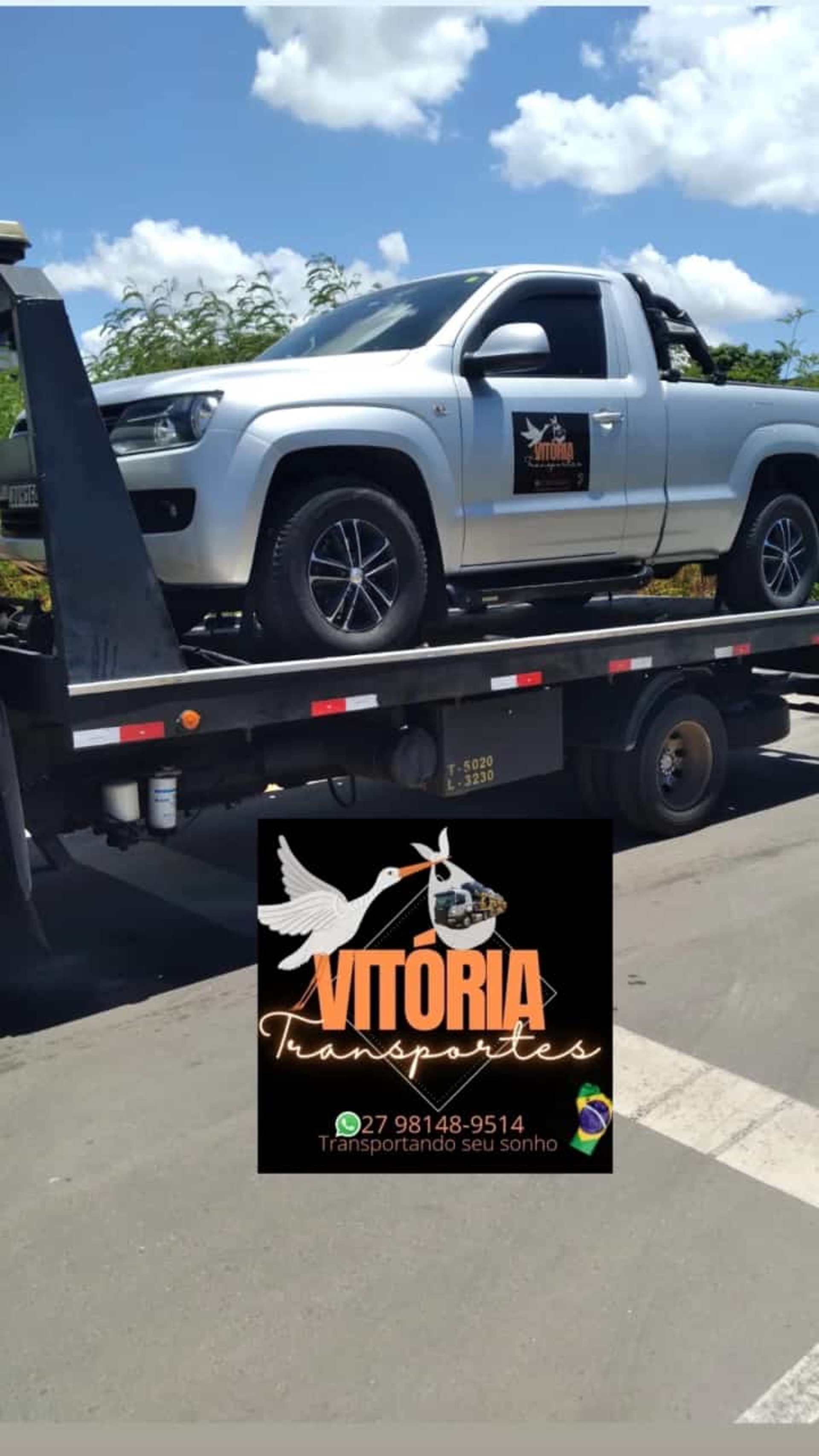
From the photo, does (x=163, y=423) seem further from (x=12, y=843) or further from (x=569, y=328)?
(x=569, y=328)

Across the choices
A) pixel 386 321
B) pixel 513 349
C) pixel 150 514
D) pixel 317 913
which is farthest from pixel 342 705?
pixel 386 321

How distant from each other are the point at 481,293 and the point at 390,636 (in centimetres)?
168

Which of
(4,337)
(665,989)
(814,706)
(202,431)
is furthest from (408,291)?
(814,706)

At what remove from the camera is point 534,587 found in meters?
6.08

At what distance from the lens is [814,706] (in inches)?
331

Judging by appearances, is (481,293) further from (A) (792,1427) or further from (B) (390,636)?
(A) (792,1427)

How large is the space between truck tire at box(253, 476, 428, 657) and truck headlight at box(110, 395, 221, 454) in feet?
1.48

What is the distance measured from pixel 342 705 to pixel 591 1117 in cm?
199

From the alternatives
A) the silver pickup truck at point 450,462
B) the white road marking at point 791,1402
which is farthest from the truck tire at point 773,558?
the white road marking at point 791,1402

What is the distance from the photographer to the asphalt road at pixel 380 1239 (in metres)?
2.73

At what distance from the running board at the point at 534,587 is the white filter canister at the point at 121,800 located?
177 cm

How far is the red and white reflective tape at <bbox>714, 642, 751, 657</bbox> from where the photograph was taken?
6793mm

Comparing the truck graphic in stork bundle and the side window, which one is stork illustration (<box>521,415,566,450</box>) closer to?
the side window

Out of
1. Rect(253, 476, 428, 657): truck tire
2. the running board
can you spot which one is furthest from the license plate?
the running board
